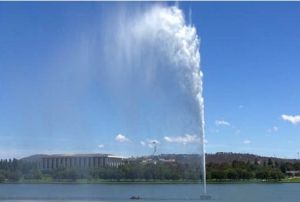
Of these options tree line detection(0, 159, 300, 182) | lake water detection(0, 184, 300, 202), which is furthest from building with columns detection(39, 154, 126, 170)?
lake water detection(0, 184, 300, 202)

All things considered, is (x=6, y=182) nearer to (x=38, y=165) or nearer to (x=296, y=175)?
(x=38, y=165)

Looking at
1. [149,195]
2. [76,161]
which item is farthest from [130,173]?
[149,195]

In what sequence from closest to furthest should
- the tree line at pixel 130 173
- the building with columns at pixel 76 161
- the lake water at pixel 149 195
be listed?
the lake water at pixel 149 195 → the tree line at pixel 130 173 → the building with columns at pixel 76 161

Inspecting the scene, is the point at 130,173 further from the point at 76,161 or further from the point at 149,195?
the point at 149,195

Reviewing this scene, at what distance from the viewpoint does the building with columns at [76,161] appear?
12794 cm

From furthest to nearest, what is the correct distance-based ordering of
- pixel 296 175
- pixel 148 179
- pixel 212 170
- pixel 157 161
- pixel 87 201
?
pixel 296 175 < pixel 212 170 < pixel 148 179 < pixel 157 161 < pixel 87 201

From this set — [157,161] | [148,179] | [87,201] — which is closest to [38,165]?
[148,179]

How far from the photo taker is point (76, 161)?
13088 cm

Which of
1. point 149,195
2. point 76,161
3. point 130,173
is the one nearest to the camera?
point 149,195

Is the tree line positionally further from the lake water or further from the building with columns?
the lake water

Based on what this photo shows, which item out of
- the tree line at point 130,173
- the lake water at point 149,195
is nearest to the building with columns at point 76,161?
the tree line at point 130,173

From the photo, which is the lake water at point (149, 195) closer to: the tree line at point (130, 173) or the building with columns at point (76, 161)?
the tree line at point (130, 173)

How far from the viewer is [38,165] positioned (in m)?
133

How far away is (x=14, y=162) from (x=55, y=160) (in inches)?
341
